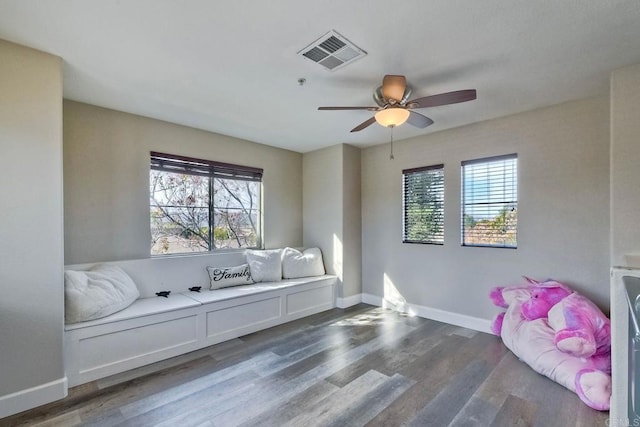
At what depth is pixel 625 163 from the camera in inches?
94.8

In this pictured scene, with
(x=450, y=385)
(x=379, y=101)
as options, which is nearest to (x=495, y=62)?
(x=379, y=101)

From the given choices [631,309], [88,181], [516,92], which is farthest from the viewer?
[88,181]

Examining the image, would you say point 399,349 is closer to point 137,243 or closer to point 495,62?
point 495,62

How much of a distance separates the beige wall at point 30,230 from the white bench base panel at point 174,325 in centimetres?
22

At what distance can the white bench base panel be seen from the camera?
2543 millimetres

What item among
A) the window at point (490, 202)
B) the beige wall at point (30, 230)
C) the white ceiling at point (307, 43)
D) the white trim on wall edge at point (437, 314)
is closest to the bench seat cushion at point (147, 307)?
the beige wall at point (30, 230)

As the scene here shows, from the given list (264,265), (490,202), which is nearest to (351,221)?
(264,265)

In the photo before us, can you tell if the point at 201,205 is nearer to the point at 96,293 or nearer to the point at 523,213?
the point at 96,293

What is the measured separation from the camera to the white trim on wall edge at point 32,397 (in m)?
2.13

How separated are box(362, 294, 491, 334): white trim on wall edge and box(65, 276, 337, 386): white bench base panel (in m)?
1.10

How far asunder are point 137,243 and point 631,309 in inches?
156

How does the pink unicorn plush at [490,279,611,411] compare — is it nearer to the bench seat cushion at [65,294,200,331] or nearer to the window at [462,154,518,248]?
the window at [462,154,518,248]

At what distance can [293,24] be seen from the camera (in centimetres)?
191

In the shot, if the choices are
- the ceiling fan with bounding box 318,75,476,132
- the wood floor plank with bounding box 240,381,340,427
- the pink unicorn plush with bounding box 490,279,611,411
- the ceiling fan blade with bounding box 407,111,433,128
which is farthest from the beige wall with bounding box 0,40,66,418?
the pink unicorn plush with bounding box 490,279,611,411
